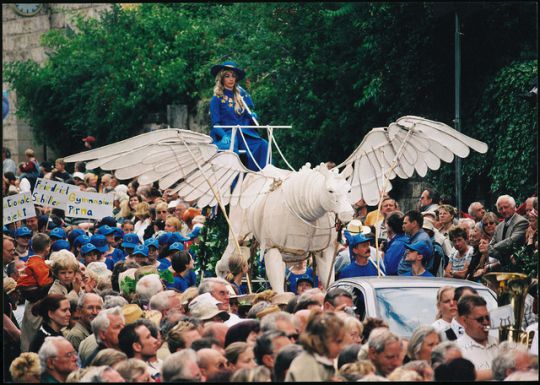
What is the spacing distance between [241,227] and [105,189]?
980 cm

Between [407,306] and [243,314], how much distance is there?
7.49 ft

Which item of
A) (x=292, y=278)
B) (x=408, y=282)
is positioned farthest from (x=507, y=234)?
(x=408, y=282)

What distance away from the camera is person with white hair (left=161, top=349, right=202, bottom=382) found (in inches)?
312

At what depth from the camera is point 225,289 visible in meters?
11.3

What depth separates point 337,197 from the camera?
1344 centimetres

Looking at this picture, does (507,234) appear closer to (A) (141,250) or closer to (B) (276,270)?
(B) (276,270)

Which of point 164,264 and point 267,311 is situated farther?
point 164,264

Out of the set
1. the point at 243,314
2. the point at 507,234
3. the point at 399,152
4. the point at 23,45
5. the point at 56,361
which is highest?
the point at 23,45

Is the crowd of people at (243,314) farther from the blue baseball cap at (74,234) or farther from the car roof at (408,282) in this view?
the car roof at (408,282)

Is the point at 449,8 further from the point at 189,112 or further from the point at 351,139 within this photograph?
the point at 189,112

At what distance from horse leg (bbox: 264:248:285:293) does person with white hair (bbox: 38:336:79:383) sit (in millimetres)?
5050

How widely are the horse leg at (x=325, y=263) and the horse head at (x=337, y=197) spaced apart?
0.82 metres

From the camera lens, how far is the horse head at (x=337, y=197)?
43.7ft

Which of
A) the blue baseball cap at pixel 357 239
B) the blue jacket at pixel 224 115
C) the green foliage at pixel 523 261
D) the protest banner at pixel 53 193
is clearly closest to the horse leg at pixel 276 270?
the blue baseball cap at pixel 357 239
